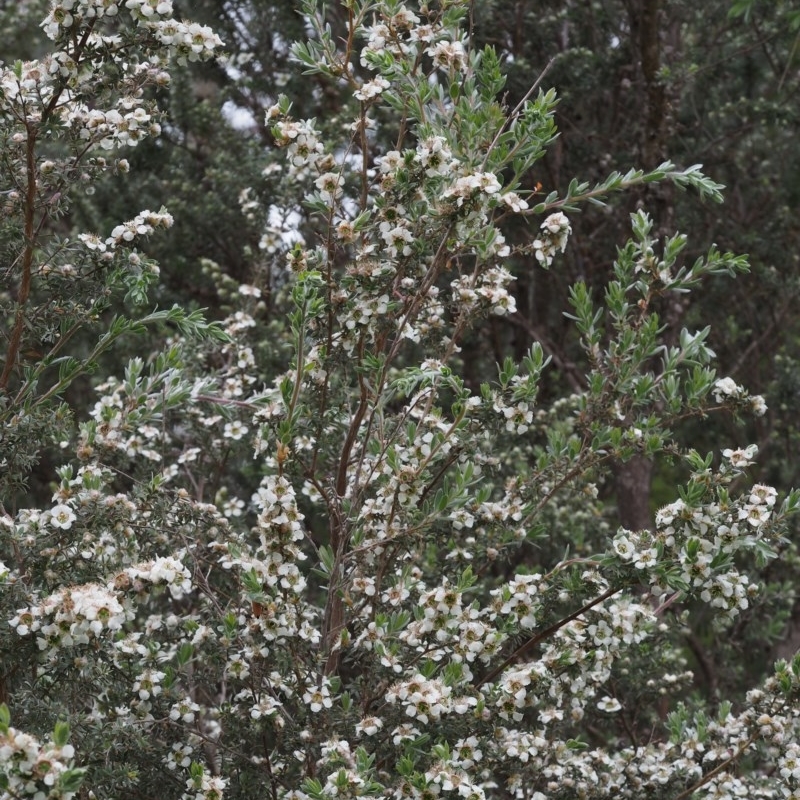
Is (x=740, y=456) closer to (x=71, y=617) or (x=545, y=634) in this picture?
(x=545, y=634)

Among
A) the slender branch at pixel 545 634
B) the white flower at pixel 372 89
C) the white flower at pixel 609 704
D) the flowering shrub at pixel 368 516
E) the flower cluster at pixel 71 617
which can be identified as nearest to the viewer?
the flower cluster at pixel 71 617

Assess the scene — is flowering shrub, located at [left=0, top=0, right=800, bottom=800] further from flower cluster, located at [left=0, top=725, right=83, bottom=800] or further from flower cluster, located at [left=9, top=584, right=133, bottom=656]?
flower cluster, located at [left=0, top=725, right=83, bottom=800]

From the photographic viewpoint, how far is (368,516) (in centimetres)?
363

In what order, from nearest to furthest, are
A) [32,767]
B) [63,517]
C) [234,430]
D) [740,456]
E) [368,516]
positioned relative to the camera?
[32,767], [63,517], [740,456], [368,516], [234,430]

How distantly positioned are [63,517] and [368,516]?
93 cm

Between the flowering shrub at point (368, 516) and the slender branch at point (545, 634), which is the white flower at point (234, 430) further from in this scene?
the slender branch at point (545, 634)

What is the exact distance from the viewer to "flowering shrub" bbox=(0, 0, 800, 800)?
3.31 metres

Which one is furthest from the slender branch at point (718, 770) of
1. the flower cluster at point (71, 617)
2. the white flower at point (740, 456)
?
the flower cluster at point (71, 617)

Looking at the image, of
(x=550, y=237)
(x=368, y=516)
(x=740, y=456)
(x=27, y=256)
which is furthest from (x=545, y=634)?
(x=27, y=256)

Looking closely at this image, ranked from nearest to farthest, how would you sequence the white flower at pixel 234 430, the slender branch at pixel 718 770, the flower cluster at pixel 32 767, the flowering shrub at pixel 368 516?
the flower cluster at pixel 32 767 < the flowering shrub at pixel 368 516 < the slender branch at pixel 718 770 < the white flower at pixel 234 430

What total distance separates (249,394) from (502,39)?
3.24 meters

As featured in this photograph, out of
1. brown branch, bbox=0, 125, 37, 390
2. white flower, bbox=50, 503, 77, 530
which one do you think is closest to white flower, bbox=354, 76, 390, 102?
brown branch, bbox=0, 125, 37, 390

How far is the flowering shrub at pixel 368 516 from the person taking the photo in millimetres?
3309

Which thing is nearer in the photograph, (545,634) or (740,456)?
(740,456)
